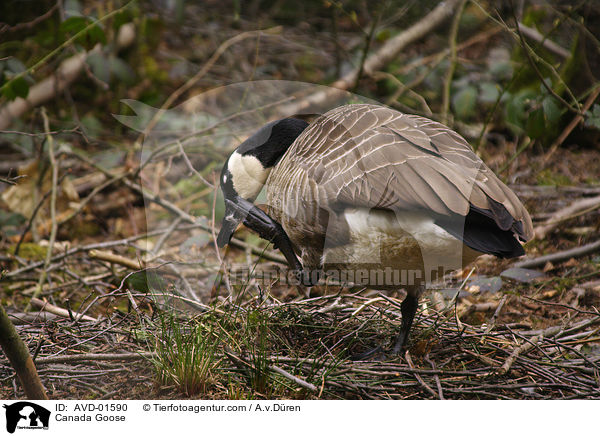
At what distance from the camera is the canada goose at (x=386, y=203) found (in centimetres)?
197

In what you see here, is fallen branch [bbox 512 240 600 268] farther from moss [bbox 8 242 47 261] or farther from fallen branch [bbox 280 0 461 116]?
moss [bbox 8 242 47 261]

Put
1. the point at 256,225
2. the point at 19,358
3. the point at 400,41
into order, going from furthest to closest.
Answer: the point at 400,41 → the point at 256,225 → the point at 19,358

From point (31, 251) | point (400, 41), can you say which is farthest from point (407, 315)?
point (400, 41)

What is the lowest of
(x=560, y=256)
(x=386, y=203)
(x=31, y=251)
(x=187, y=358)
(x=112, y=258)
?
(x=31, y=251)

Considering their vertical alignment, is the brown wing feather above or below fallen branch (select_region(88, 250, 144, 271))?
above

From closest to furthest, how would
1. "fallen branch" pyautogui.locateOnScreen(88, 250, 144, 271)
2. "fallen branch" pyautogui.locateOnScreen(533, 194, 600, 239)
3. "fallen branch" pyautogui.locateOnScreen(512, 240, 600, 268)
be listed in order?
1. "fallen branch" pyautogui.locateOnScreen(88, 250, 144, 271)
2. "fallen branch" pyautogui.locateOnScreen(512, 240, 600, 268)
3. "fallen branch" pyautogui.locateOnScreen(533, 194, 600, 239)
